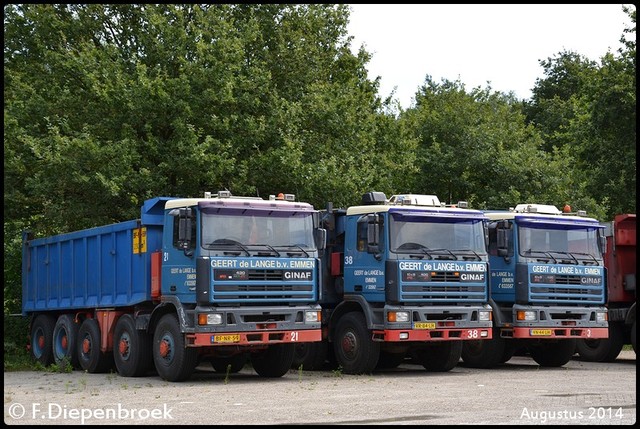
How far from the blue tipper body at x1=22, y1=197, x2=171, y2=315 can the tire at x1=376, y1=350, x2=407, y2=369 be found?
17.6ft

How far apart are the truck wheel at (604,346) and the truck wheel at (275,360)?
8.34 meters

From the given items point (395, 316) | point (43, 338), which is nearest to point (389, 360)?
point (395, 316)

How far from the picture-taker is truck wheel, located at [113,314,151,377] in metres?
19.8

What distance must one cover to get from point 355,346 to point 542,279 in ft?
14.1

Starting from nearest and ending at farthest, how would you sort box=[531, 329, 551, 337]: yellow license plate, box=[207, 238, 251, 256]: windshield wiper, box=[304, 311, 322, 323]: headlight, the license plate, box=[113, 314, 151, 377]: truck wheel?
the license plate < box=[207, 238, 251, 256]: windshield wiper < box=[304, 311, 322, 323]: headlight < box=[113, 314, 151, 377]: truck wheel < box=[531, 329, 551, 337]: yellow license plate

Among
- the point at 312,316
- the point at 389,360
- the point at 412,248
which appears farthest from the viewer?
the point at 389,360

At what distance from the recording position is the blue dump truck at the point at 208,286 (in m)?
18.2

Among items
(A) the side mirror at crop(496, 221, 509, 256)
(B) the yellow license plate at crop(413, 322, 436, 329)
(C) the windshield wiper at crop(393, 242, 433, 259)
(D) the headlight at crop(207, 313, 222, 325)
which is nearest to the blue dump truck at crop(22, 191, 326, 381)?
(D) the headlight at crop(207, 313, 222, 325)

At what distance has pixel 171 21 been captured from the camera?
29297 mm

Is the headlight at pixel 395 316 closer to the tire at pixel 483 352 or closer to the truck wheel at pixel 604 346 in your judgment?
the tire at pixel 483 352

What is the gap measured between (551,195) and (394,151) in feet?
31.1

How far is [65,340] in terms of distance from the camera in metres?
23.1

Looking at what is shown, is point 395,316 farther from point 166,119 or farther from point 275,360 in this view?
point 166,119

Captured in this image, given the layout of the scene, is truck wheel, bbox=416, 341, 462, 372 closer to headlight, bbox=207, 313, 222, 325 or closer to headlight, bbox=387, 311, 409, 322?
headlight, bbox=387, 311, 409, 322
